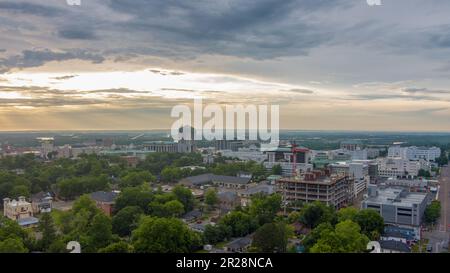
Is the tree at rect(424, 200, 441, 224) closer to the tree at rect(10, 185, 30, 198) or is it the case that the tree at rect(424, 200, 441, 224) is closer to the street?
the street

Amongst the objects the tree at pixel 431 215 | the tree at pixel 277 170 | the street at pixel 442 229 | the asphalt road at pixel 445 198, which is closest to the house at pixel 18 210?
the street at pixel 442 229

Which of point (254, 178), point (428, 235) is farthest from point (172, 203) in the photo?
point (254, 178)

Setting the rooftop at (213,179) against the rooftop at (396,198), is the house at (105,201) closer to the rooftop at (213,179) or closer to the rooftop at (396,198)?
the rooftop at (213,179)

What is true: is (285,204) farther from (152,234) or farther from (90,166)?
(90,166)

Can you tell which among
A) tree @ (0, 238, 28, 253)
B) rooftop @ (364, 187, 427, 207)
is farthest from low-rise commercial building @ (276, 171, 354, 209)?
tree @ (0, 238, 28, 253)

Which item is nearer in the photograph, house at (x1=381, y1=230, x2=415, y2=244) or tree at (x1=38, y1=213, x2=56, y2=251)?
tree at (x1=38, y1=213, x2=56, y2=251)
